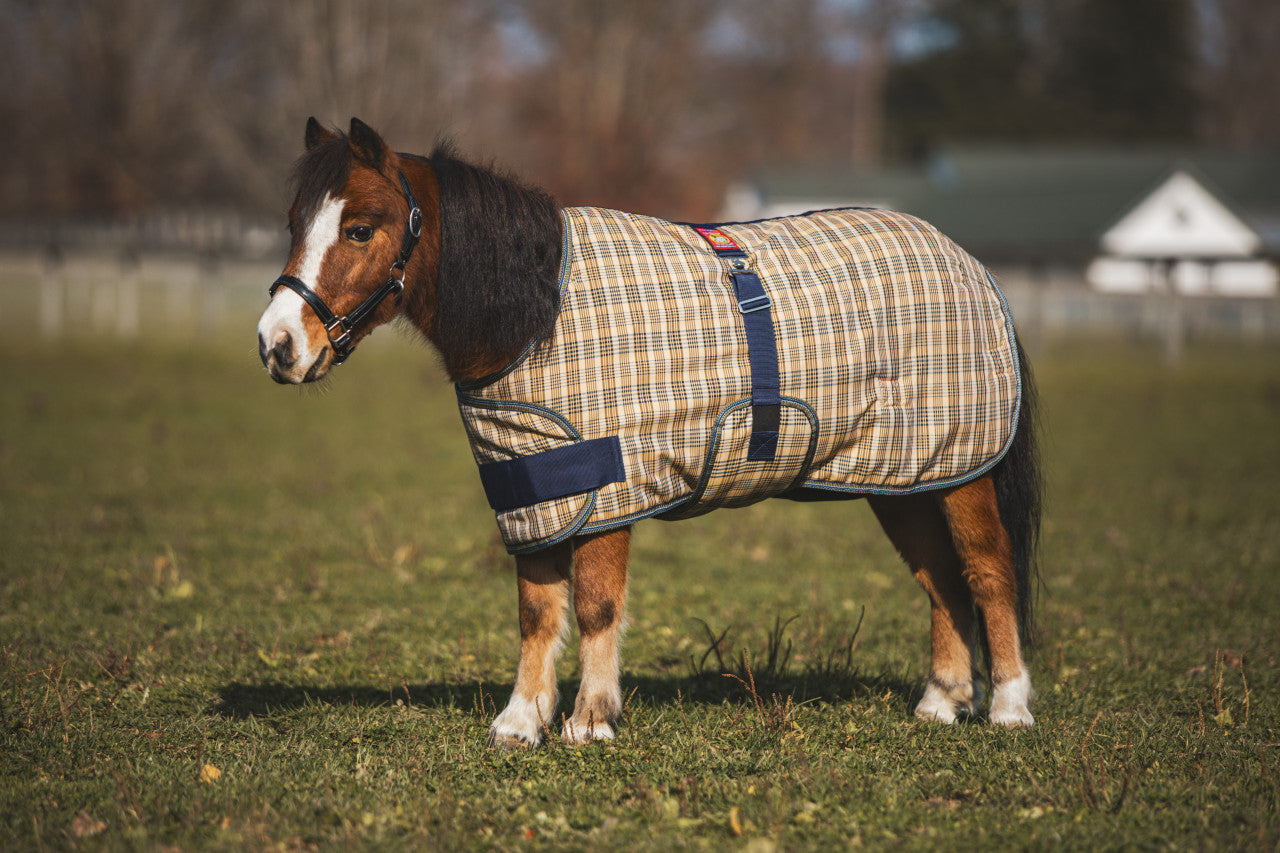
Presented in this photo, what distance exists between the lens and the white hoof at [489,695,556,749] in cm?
363

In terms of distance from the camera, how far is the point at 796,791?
131 inches

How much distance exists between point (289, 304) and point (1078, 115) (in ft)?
192

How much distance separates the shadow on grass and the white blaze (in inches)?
65.1

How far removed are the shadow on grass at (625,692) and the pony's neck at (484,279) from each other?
146cm

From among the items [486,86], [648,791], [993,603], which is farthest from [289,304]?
[486,86]

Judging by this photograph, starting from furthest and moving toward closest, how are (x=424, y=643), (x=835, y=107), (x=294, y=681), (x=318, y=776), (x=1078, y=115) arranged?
(x=835, y=107)
(x=1078, y=115)
(x=424, y=643)
(x=294, y=681)
(x=318, y=776)

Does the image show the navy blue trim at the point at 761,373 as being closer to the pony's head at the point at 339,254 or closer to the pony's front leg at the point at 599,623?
the pony's front leg at the point at 599,623

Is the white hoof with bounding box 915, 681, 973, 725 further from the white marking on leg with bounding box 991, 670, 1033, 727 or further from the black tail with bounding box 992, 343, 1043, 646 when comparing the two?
the black tail with bounding box 992, 343, 1043, 646

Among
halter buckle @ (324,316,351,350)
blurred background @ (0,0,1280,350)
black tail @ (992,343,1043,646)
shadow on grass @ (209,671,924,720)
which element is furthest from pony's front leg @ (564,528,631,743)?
blurred background @ (0,0,1280,350)

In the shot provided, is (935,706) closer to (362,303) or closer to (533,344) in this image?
(533,344)

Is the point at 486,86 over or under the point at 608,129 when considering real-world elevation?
over

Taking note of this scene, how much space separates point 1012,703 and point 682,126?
4431 centimetres

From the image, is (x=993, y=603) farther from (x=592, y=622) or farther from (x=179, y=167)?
(x=179, y=167)

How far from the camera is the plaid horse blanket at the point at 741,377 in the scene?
342cm
